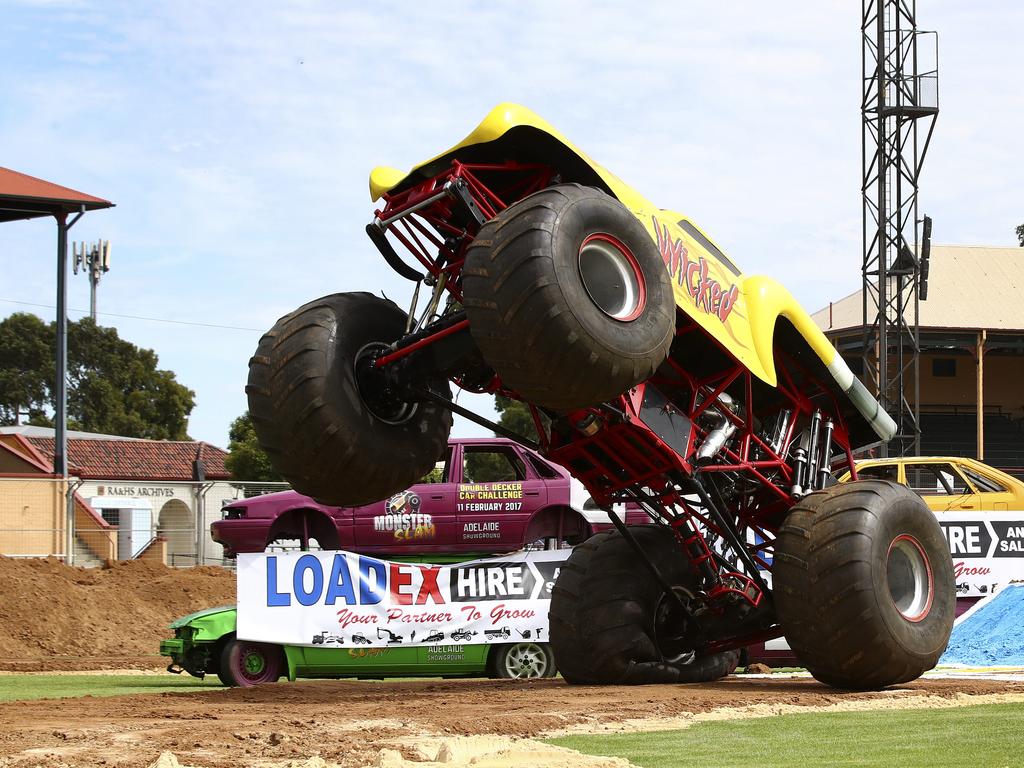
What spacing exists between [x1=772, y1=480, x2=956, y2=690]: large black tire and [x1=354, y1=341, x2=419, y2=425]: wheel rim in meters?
3.21

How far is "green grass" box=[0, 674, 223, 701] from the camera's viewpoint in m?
14.7

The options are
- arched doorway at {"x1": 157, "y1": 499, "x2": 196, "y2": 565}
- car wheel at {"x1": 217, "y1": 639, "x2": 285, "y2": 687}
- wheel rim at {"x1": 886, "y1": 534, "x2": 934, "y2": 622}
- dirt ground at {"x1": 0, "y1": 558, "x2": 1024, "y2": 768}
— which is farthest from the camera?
arched doorway at {"x1": 157, "y1": 499, "x2": 196, "y2": 565}

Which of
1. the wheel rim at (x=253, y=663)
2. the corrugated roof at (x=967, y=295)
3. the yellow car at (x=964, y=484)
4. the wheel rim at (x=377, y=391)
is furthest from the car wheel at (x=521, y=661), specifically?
the corrugated roof at (x=967, y=295)

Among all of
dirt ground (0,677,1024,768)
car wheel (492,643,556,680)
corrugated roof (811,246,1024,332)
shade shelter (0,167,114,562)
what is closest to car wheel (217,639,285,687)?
dirt ground (0,677,1024,768)

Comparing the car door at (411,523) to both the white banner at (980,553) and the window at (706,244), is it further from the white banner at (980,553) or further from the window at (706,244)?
the window at (706,244)

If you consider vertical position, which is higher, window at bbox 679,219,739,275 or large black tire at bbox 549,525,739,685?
window at bbox 679,219,739,275

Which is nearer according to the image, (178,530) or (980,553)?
(980,553)

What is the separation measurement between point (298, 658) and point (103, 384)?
201 ft

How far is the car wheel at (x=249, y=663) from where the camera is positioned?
15133 millimetres

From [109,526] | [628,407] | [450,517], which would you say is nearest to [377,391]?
[628,407]

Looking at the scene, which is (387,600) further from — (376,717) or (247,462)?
(247,462)

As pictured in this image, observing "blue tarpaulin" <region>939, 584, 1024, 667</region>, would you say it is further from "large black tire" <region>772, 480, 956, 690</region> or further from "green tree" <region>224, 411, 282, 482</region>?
"green tree" <region>224, 411, 282, 482</region>

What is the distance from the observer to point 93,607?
2283 centimetres

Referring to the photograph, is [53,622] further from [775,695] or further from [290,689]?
[775,695]
